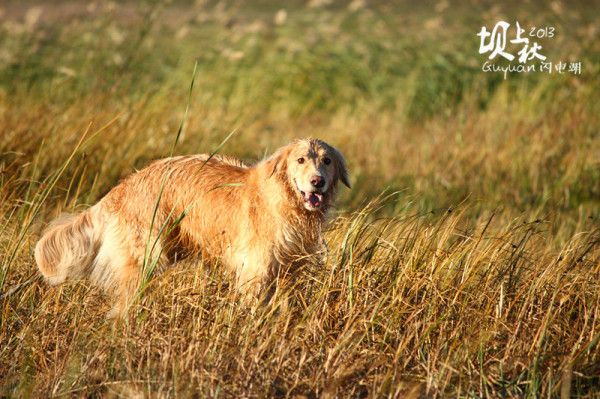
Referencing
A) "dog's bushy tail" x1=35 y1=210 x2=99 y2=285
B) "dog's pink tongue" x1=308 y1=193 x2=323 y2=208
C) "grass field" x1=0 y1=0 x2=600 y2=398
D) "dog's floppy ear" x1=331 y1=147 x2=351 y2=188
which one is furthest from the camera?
"dog's floppy ear" x1=331 y1=147 x2=351 y2=188

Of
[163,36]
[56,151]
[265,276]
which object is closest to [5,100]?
[56,151]

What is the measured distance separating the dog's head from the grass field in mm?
263

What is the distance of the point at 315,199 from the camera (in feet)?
17.1

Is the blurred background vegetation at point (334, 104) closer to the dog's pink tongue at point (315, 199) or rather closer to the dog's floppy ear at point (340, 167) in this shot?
the dog's floppy ear at point (340, 167)

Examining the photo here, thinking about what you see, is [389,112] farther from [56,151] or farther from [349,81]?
[56,151]

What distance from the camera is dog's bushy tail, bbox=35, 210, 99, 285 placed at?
509 cm

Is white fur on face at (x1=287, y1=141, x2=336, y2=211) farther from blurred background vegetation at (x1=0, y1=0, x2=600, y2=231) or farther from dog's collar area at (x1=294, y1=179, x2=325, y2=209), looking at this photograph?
blurred background vegetation at (x1=0, y1=0, x2=600, y2=231)

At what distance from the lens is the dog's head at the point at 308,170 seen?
16.9ft

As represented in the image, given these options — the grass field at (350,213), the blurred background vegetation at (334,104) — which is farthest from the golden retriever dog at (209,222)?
the blurred background vegetation at (334,104)

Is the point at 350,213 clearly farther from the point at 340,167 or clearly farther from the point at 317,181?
the point at 317,181

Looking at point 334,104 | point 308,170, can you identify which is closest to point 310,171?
point 308,170

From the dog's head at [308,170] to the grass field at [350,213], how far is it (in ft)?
0.86

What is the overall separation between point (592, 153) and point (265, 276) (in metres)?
4.78

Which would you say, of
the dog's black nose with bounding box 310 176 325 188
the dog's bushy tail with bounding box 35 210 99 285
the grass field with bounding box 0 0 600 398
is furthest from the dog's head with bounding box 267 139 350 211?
the dog's bushy tail with bounding box 35 210 99 285
